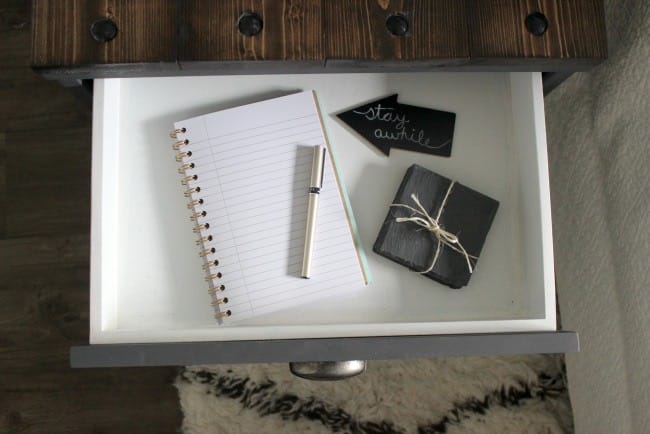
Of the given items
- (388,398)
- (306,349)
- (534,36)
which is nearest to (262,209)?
(306,349)

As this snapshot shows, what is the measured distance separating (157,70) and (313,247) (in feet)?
0.81

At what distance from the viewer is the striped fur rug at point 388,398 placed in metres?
0.96

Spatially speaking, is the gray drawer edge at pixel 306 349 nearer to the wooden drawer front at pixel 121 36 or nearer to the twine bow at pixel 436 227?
the twine bow at pixel 436 227

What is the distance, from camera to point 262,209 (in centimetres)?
69

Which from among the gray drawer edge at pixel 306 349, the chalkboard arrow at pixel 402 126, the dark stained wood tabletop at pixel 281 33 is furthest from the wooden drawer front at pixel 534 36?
the gray drawer edge at pixel 306 349

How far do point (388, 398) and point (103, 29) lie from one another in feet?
2.22

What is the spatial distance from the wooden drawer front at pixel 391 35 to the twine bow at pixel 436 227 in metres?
0.16

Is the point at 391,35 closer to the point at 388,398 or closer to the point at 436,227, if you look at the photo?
the point at 436,227

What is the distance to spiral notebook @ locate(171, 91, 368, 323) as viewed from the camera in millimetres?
678

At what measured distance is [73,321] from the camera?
3.24 feet

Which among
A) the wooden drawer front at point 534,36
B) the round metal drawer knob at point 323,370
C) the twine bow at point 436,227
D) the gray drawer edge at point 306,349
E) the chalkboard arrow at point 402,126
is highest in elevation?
the wooden drawer front at point 534,36

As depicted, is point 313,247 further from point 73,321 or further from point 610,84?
point 73,321

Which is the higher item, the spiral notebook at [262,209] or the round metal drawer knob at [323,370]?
the spiral notebook at [262,209]

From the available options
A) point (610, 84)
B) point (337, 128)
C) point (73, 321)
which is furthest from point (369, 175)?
point (73, 321)
